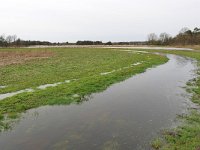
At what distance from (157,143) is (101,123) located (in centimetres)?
309

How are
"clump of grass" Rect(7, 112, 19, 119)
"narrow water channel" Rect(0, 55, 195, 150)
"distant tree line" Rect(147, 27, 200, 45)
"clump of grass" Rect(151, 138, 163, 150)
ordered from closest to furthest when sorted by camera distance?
1. "clump of grass" Rect(151, 138, 163, 150)
2. "narrow water channel" Rect(0, 55, 195, 150)
3. "clump of grass" Rect(7, 112, 19, 119)
4. "distant tree line" Rect(147, 27, 200, 45)

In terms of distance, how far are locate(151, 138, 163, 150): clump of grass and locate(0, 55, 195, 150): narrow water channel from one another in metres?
0.21

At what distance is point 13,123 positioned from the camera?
34.6ft

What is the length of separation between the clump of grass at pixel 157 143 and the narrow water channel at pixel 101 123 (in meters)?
0.21

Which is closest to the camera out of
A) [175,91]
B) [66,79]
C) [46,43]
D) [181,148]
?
[181,148]

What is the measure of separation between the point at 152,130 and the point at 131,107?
3.54 meters

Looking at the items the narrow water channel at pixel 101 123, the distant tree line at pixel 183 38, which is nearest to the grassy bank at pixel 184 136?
the narrow water channel at pixel 101 123

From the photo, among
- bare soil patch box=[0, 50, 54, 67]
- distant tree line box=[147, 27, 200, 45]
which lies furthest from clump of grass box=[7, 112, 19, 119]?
distant tree line box=[147, 27, 200, 45]

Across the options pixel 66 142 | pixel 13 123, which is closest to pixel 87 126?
pixel 66 142

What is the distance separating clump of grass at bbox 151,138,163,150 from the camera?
7777mm

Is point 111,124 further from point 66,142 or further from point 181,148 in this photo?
point 181,148

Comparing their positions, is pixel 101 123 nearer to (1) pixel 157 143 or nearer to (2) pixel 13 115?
(1) pixel 157 143

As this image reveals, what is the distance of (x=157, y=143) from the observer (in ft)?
26.3

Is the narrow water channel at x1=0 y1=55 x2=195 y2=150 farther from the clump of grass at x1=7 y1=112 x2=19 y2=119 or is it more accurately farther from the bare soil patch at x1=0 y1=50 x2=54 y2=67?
the bare soil patch at x1=0 y1=50 x2=54 y2=67
